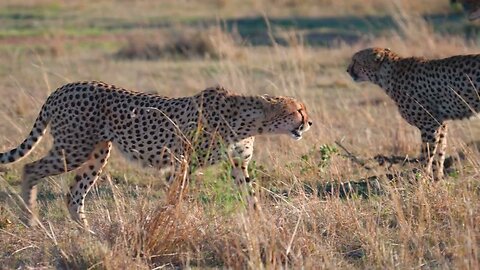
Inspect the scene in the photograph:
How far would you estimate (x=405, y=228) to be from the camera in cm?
502

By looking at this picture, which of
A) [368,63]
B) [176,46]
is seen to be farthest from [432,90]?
[176,46]

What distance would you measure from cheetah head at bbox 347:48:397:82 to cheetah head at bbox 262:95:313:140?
1881 millimetres

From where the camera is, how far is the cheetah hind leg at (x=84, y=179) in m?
5.96

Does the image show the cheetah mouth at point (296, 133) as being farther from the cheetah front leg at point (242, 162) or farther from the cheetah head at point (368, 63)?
the cheetah head at point (368, 63)

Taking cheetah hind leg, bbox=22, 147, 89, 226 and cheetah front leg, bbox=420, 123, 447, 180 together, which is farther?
cheetah front leg, bbox=420, 123, 447, 180

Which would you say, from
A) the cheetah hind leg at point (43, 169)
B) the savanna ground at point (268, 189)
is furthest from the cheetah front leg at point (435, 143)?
the cheetah hind leg at point (43, 169)

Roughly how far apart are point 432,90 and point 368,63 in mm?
679

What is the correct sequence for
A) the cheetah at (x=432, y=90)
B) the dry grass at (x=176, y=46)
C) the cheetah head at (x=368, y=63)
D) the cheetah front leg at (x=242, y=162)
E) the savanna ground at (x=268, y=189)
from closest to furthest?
1. the savanna ground at (x=268, y=189)
2. the cheetah front leg at (x=242, y=162)
3. the cheetah at (x=432, y=90)
4. the cheetah head at (x=368, y=63)
5. the dry grass at (x=176, y=46)

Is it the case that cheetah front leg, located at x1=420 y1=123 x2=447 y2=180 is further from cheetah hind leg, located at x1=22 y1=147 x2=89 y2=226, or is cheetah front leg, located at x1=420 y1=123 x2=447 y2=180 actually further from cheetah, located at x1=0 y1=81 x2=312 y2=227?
cheetah hind leg, located at x1=22 y1=147 x2=89 y2=226

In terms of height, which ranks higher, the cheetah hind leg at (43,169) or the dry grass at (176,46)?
the cheetah hind leg at (43,169)

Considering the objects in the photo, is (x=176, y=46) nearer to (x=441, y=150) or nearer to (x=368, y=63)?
(x=368, y=63)

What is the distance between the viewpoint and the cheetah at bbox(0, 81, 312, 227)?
582 cm

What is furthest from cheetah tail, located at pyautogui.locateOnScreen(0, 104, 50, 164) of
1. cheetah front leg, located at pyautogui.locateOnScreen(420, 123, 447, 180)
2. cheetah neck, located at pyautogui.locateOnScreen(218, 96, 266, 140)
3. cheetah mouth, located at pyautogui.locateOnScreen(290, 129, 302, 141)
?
cheetah front leg, located at pyautogui.locateOnScreen(420, 123, 447, 180)

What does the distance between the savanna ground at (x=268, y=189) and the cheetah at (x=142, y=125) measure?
0.20 meters
